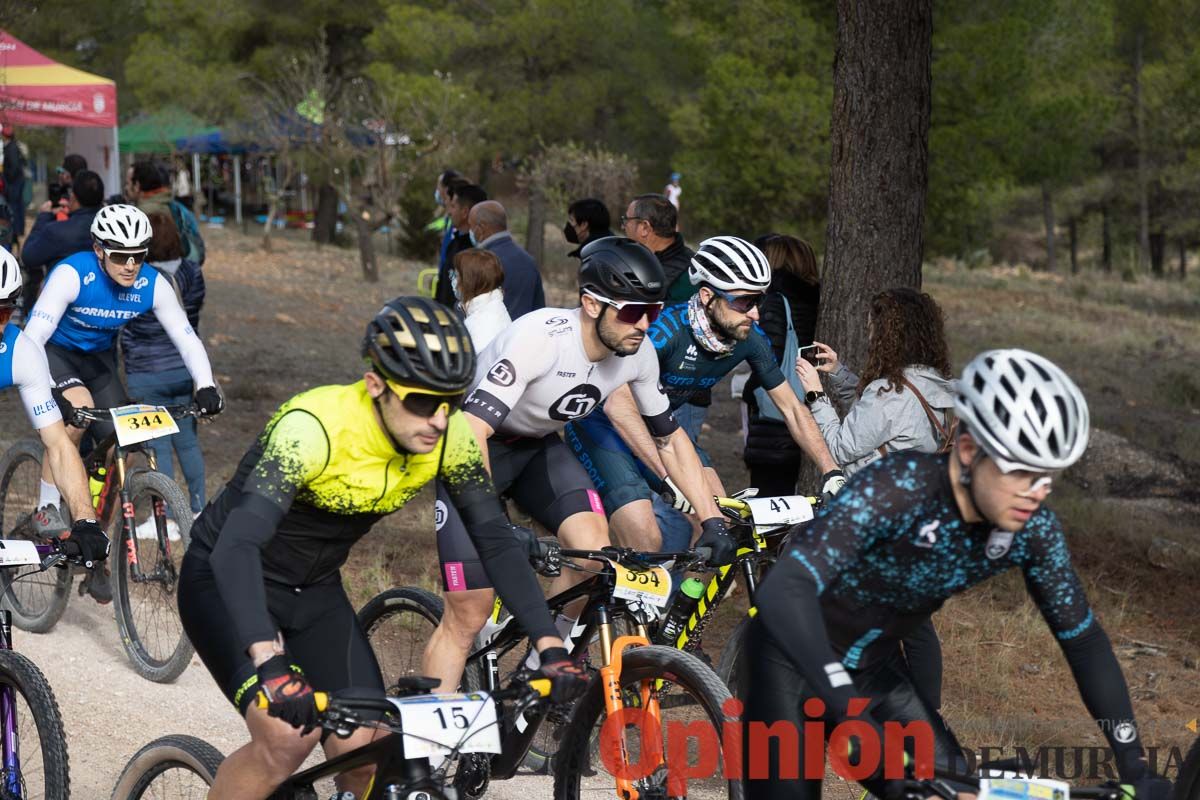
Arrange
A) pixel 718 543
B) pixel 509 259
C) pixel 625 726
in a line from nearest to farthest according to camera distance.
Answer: pixel 625 726
pixel 718 543
pixel 509 259

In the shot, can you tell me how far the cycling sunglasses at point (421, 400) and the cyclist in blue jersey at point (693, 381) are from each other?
80.5 inches

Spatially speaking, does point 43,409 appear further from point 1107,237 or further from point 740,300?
point 1107,237

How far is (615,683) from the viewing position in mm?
4020

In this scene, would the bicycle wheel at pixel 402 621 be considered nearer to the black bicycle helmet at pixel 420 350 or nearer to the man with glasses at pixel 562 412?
the man with glasses at pixel 562 412

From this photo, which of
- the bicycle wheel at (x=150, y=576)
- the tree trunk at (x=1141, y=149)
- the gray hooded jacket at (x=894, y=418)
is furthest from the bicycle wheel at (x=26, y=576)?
the tree trunk at (x=1141, y=149)

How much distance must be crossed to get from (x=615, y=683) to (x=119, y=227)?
12.8 feet

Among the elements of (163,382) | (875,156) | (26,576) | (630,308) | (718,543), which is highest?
(875,156)

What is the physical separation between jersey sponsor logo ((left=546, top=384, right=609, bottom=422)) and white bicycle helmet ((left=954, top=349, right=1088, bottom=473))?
2.26 metres

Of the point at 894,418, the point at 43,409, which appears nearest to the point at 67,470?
the point at 43,409

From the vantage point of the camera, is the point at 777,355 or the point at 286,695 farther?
the point at 777,355

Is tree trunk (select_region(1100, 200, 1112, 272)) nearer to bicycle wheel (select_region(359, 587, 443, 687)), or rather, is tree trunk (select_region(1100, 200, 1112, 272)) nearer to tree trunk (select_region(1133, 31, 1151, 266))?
tree trunk (select_region(1133, 31, 1151, 266))

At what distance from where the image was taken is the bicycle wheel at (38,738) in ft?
14.0

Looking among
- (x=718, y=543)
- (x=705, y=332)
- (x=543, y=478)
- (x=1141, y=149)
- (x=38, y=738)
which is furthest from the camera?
(x=1141, y=149)

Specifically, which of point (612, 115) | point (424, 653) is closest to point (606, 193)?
point (612, 115)
